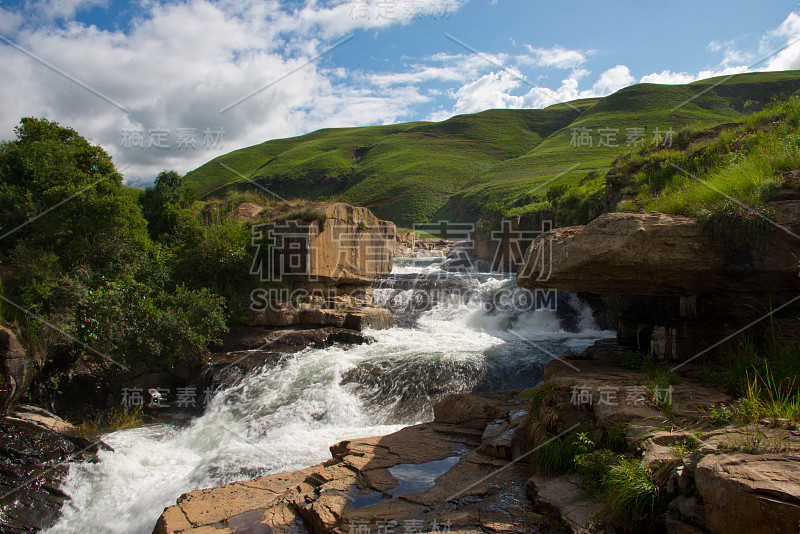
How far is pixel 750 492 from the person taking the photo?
9.26ft

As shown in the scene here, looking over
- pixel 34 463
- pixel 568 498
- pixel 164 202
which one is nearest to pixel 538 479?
pixel 568 498

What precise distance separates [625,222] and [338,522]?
5.29 m

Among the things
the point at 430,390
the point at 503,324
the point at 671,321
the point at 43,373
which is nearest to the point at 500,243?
the point at 503,324

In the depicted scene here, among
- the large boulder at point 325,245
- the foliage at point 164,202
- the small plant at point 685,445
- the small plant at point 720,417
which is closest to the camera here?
the small plant at point 685,445

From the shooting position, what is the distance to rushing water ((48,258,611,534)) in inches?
301

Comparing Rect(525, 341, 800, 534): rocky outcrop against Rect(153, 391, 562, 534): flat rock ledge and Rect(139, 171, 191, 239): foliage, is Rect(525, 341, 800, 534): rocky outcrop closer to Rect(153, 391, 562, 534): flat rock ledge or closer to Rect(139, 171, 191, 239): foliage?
Rect(153, 391, 562, 534): flat rock ledge

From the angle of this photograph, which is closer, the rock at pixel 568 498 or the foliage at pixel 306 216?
the rock at pixel 568 498

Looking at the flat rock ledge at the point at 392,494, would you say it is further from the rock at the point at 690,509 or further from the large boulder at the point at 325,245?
the large boulder at the point at 325,245

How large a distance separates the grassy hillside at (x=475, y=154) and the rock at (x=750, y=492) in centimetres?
2600

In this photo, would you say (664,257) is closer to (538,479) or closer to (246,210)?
(538,479)

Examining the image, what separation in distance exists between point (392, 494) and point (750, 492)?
3.66 meters

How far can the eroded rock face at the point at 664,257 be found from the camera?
5.93 meters

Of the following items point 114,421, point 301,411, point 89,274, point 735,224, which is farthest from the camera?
point 89,274

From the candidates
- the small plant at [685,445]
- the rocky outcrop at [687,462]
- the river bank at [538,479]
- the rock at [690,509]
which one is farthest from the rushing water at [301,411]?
the rock at [690,509]
